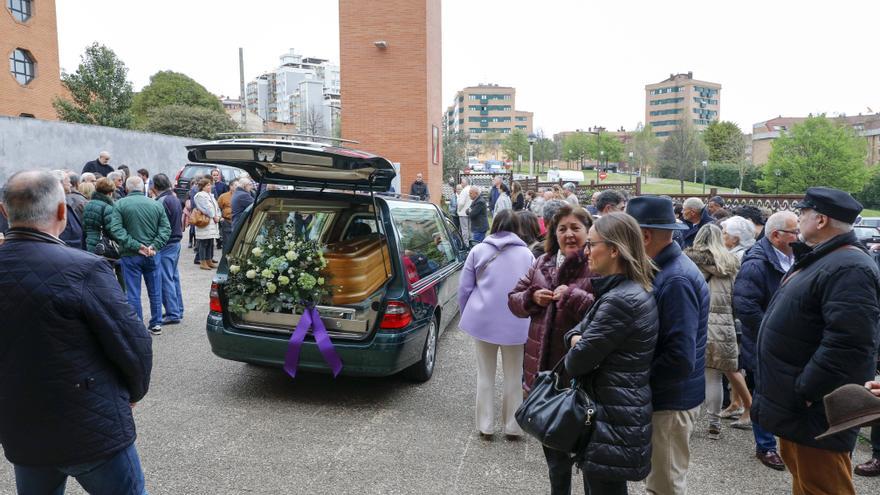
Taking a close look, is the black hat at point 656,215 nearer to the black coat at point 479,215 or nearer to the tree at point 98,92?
the black coat at point 479,215

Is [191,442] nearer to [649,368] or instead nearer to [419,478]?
[419,478]

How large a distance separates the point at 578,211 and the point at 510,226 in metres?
0.70

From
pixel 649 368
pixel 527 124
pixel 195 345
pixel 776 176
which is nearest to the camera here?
pixel 649 368

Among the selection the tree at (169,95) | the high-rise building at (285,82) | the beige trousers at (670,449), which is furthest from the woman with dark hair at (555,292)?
the high-rise building at (285,82)

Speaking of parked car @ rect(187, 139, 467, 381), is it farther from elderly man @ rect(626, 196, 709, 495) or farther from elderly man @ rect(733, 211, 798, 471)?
elderly man @ rect(733, 211, 798, 471)

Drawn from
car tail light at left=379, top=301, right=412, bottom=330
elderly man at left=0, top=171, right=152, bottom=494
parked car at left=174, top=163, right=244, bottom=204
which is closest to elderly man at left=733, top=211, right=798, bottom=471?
car tail light at left=379, top=301, right=412, bottom=330

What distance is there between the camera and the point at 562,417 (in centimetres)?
263

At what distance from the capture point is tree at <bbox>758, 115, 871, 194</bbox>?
49688 mm

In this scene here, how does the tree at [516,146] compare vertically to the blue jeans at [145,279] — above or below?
above

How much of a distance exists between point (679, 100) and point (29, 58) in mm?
127663

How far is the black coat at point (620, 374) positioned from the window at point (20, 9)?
42593 millimetres

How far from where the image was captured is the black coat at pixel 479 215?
1414cm

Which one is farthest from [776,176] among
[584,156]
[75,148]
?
[75,148]

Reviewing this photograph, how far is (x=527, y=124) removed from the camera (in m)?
165
